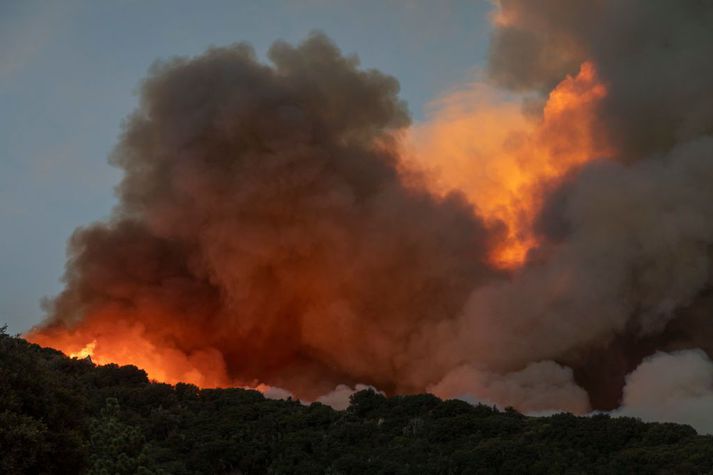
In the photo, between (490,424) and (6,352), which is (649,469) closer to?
(490,424)

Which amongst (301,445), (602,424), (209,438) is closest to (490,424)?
(602,424)

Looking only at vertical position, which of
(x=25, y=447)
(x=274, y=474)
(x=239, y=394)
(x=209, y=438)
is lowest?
(x=25, y=447)

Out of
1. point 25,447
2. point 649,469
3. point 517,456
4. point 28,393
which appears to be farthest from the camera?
point 517,456

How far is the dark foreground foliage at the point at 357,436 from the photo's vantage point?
5272 cm

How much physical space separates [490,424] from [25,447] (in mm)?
45638

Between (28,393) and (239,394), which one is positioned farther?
(239,394)

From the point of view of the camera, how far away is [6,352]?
2816 centimetres

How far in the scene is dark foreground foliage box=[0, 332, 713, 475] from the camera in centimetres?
5272

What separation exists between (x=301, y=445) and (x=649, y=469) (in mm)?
24921

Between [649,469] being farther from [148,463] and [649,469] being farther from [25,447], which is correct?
[25,447]

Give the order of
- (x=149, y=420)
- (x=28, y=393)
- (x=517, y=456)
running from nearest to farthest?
(x=28, y=393) → (x=517, y=456) → (x=149, y=420)

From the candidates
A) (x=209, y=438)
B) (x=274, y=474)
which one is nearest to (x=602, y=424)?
(x=274, y=474)

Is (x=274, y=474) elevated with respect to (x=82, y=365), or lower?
lower

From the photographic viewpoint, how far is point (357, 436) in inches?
2547
